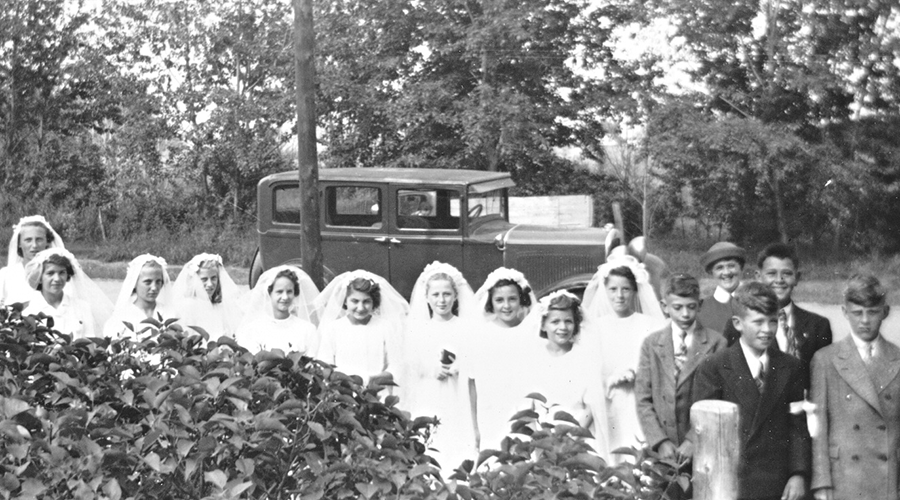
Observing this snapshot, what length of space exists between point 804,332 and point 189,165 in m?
19.0

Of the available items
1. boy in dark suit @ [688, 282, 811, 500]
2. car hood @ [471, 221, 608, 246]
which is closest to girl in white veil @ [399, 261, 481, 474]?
boy in dark suit @ [688, 282, 811, 500]

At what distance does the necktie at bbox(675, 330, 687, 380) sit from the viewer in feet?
15.4

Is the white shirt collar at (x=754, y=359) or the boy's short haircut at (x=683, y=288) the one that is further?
the boy's short haircut at (x=683, y=288)

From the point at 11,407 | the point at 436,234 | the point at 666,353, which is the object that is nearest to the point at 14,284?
the point at 666,353

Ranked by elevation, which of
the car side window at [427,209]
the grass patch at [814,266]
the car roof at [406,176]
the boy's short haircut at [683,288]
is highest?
the car roof at [406,176]

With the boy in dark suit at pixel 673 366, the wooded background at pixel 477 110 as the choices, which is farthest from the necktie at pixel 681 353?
the wooded background at pixel 477 110

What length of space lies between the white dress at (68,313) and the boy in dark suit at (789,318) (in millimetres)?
3499

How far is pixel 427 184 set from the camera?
11.1 meters

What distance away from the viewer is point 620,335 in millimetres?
5621

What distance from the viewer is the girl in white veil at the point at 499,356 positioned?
551cm

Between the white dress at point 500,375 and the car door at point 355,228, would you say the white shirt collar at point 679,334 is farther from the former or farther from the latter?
the car door at point 355,228

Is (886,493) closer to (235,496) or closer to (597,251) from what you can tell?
(235,496)

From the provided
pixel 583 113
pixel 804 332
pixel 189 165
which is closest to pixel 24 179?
pixel 189 165

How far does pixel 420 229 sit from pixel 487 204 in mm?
814
